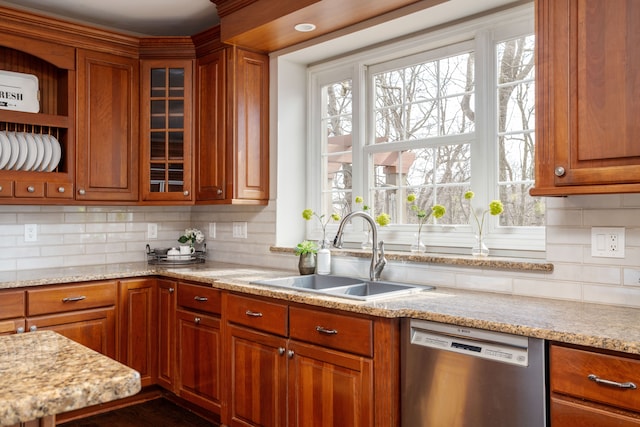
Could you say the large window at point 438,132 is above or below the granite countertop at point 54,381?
above

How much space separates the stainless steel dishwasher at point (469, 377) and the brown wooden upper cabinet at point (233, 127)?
5.79ft

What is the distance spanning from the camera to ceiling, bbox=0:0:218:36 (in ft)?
11.2

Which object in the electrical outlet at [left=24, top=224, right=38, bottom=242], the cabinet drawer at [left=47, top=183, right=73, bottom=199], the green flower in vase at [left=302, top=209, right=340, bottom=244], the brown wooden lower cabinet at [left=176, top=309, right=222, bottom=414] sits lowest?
the brown wooden lower cabinet at [left=176, top=309, right=222, bottom=414]

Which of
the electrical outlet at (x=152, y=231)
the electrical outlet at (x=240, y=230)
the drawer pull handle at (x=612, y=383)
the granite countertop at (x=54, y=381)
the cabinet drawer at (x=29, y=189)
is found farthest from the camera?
the electrical outlet at (x=152, y=231)

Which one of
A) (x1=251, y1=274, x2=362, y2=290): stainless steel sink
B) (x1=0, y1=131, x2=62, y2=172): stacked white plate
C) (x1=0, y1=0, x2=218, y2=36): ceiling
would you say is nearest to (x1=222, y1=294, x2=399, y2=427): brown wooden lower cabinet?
(x1=251, y1=274, x2=362, y2=290): stainless steel sink

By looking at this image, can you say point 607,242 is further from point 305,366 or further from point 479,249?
point 305,366

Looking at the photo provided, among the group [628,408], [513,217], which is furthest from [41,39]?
[628,408]

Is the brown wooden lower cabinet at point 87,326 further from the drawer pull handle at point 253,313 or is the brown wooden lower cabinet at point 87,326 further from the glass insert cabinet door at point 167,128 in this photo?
the drawer pull handle at point 253,313

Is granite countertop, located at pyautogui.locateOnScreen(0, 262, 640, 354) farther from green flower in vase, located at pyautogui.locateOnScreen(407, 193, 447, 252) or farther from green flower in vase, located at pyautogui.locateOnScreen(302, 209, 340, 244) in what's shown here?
green flower in vase, located at pyautogui.locateOnScreen(302, 209, 340, 244)

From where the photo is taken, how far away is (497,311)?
198 centimetres

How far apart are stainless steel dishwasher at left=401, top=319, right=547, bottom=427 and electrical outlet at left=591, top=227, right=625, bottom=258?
25.2 inches

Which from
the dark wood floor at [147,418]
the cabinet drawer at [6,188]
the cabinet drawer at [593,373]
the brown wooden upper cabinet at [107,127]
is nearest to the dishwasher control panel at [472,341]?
the cabinet drawer at [593,373]

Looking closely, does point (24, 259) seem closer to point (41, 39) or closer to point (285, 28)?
point (41, 39)

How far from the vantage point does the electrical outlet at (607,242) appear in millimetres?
2061
